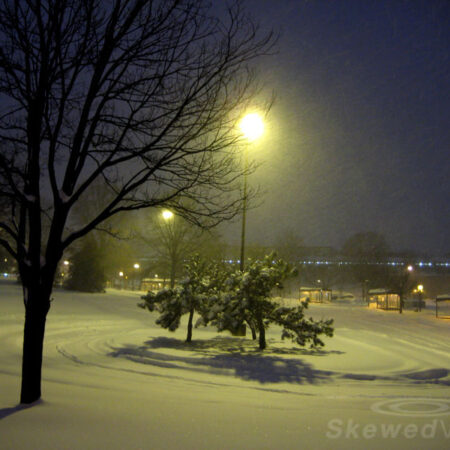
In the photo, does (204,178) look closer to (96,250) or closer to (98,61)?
(98,61)

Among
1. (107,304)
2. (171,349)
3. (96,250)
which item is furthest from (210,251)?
(171,349)

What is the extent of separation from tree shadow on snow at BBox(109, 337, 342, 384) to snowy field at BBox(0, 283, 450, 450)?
0.03 meters

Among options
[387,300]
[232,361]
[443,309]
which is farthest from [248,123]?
[387,300]

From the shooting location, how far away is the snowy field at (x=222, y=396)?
498cm

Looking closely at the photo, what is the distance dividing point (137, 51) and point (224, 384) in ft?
20.5

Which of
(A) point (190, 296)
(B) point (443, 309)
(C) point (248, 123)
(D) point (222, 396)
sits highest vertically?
(C) point (248, 123)

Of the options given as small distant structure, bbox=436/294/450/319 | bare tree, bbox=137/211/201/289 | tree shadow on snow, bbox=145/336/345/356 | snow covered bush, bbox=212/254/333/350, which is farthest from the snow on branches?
small distant structure, bbox=436/294/450/319

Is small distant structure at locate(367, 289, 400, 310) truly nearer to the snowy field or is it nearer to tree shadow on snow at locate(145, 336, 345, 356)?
the snowy field

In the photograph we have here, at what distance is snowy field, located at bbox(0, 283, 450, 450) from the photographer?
4.98 meters

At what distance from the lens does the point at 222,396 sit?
7504 mm

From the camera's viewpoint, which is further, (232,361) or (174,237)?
(174,237)

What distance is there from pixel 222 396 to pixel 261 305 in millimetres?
6282

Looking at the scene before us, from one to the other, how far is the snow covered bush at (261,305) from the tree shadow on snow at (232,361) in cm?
84

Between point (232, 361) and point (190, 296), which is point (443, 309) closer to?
point (190, 296)
